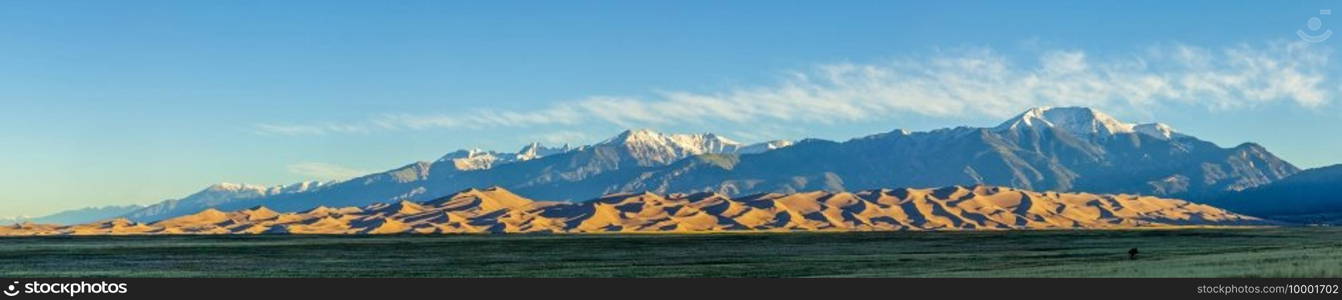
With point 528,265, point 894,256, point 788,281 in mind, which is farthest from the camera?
point 894,256

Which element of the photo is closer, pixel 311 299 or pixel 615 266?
pixel 311 299

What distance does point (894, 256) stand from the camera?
94.0 meters

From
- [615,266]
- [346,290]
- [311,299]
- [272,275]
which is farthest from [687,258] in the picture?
[311,299]

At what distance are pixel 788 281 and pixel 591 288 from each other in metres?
9.99

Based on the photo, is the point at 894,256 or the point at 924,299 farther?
the point at 894,256

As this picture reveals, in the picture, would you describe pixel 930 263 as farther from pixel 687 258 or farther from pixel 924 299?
pixel 924 299

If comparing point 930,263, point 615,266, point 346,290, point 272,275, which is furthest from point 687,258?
point 346,290

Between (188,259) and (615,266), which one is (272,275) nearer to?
(615,266)

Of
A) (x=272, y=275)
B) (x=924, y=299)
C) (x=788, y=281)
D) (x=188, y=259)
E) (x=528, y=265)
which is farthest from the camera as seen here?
(x=188, y=259)

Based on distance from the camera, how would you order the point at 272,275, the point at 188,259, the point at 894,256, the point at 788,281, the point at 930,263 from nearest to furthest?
the point at 788,281, the point at 272,275, the point at 930,263, the point at 894,256, the point at 188,259

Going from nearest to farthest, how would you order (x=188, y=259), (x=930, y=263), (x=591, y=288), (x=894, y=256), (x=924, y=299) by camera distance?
(x=924, y=299), (x=591, y=288), (x=930, y=263), (x=894, y=256), (x=188, y=259)

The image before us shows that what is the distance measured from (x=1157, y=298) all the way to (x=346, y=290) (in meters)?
30.3

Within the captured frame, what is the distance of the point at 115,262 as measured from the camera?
96750mm

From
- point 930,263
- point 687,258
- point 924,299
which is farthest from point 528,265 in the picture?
point 924,299
